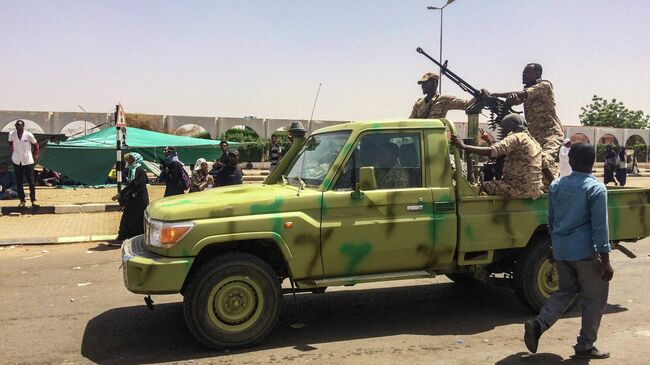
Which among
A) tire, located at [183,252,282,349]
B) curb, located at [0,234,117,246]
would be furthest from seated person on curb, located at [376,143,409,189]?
curb, located at [0,234,117,246]

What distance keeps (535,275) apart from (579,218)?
1369 mm

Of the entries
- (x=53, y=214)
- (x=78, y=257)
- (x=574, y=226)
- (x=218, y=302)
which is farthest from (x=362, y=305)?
(x=53, y=214)

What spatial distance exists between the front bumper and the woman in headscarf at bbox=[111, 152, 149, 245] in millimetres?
5288

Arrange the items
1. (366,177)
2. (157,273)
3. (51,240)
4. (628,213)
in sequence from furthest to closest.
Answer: (51,240) < (628,213) < (366,177) < (157,273)

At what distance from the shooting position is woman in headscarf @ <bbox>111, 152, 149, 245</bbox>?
30.9 ft

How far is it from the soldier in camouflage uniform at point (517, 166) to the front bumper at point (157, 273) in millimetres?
2765

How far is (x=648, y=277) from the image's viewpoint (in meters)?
7.32

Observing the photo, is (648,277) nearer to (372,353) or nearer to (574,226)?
(574,226)

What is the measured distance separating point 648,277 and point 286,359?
5.50 meters

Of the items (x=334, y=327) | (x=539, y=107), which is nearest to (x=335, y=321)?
(x=334, y=327)

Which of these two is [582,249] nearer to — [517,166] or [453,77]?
[517,166]

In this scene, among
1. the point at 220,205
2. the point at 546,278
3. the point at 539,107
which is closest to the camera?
the point at 220,205

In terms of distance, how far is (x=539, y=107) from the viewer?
6.64 m

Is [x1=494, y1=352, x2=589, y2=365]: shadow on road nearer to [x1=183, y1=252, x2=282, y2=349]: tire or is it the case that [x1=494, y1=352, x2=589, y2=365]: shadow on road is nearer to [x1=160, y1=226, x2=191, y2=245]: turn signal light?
[x1=183, y1=252, x2=282, y2=349]: tire
